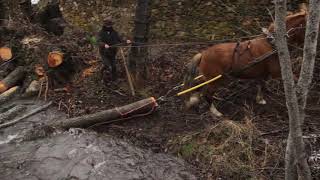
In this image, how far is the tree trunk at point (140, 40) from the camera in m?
11.4

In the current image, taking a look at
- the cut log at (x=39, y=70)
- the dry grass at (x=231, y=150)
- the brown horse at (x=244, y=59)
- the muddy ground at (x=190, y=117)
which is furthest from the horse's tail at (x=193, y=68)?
the cut log at (x=39, y=70)

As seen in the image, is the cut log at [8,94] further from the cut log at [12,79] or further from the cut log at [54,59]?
the cut log at [54,59]

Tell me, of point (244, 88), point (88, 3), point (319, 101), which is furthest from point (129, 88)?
point (88, 3)

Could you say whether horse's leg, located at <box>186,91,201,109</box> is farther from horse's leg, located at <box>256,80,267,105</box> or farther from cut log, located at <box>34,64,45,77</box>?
cut log, located at <box>34,64,45,77</box>

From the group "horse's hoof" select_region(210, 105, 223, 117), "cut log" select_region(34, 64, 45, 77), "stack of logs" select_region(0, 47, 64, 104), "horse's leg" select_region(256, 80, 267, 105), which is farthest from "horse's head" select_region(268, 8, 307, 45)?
"cut log" select_region(34, 64, 45, 77)

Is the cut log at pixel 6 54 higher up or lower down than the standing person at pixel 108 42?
lower down

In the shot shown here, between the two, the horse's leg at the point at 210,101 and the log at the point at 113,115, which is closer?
the horse's leg at the point at 210,101

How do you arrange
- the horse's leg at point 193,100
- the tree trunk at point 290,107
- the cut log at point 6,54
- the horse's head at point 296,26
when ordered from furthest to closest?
the cut log at point 6,54, the horse's leg at point 193,100, the horse's head at point 296,26, the tree trunk at point 290,107

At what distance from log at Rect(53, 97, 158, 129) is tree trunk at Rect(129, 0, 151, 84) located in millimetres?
1515

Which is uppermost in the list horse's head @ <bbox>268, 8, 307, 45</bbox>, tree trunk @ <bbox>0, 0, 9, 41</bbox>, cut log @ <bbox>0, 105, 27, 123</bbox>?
horse's head @ <bbox>268, 8, 307, 45</bbox>

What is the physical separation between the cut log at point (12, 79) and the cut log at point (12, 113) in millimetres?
1177

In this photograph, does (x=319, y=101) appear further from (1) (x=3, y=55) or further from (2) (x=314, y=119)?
(1) (x=3, y=55)

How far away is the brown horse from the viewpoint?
9.12m

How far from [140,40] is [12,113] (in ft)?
10.8
